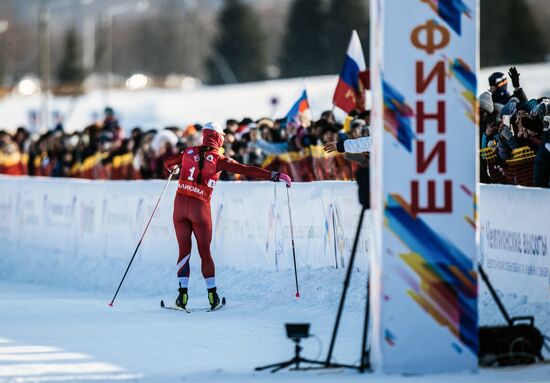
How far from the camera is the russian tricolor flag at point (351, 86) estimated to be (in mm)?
20094

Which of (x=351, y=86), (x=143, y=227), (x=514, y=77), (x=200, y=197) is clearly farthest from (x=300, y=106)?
(x=200, y=197)

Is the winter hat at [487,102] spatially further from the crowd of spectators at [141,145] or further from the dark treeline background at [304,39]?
the dark treeline background at [304,39]

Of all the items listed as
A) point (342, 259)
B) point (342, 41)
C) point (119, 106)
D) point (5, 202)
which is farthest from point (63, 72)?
point (342, 259)

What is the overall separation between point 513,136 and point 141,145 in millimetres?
10016

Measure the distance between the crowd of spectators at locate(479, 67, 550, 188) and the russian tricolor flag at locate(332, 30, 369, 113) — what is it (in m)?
4.26

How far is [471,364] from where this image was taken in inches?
399

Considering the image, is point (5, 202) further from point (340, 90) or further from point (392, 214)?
point (392, 214)

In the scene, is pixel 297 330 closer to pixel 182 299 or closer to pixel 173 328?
pixel 173 328

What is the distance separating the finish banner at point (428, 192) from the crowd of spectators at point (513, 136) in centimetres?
391

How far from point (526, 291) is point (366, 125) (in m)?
5.33

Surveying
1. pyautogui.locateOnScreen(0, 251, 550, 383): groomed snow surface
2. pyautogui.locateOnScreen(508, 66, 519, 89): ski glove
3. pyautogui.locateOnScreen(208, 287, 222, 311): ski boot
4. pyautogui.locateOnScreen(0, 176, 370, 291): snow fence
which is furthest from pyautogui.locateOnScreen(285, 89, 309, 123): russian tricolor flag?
pyautogui.locateOnScreen(208, 287, 222, 311): ski boot

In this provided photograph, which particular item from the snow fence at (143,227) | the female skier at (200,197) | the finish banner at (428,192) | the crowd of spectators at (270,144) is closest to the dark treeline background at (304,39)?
the crowd of spectators at (270,144)

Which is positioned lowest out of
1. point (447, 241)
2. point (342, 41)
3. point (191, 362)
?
point (191, 362)

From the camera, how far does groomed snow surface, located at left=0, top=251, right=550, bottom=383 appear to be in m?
10.5
